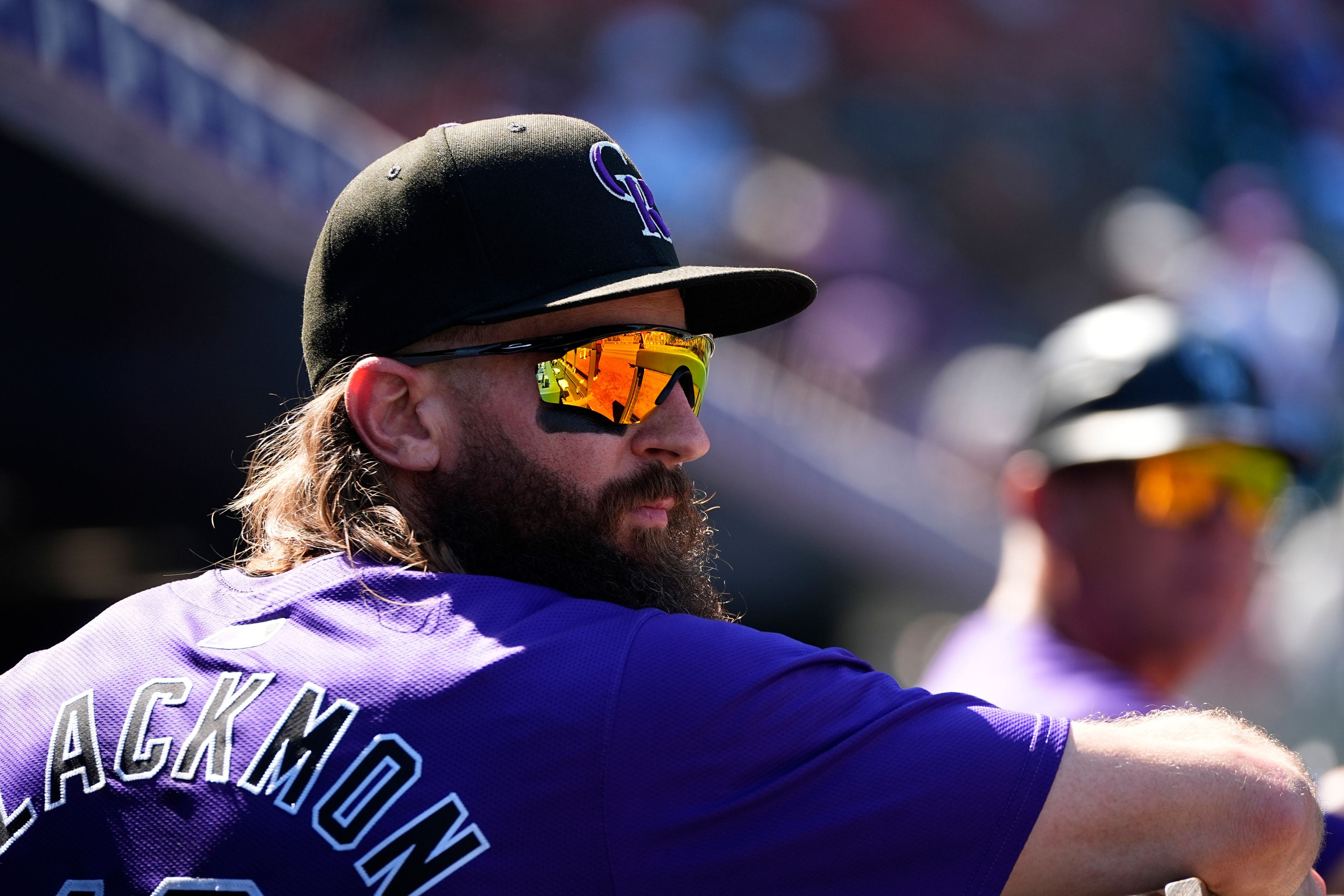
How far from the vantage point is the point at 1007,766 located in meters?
1.37

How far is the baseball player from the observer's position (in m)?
1.34

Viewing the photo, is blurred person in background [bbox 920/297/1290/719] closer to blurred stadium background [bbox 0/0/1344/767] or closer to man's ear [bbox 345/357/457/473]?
blurred stadium background [bbox 0/0/1344/767]

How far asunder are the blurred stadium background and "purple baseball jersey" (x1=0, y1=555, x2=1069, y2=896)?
2.17 metres

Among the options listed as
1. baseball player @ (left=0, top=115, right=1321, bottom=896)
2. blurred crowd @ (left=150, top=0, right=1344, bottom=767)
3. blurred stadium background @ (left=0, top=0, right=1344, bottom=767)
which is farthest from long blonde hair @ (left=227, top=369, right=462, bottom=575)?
blurred crowd @ (left=150, top=0, right=1344, bottom=767)

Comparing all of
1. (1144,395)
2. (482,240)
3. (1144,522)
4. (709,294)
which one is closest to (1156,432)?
(1144,395)

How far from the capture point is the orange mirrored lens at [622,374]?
1856mm

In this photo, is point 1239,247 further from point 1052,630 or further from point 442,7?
point 1052,630

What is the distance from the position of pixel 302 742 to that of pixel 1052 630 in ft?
7.14

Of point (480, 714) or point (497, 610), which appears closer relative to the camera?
point (480, 714)

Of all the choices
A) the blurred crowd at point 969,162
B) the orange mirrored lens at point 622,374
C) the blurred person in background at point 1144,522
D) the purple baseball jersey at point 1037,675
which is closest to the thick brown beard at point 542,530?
the orange mirrored lens at point 622,374

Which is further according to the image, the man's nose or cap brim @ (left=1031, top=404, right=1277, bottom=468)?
cap brim @ (left=1031, top=404, right=1277, bottom=468)

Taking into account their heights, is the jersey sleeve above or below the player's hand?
above

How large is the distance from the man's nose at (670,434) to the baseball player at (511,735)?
19 cm

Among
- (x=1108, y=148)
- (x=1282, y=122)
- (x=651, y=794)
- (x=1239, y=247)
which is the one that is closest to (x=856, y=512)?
(x=1239, y=247)
